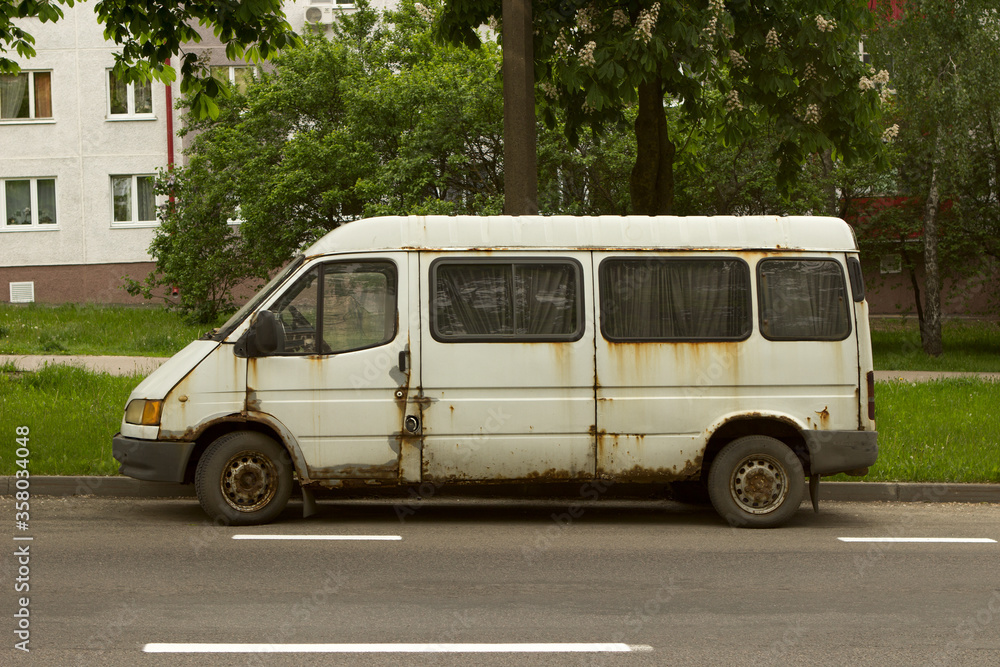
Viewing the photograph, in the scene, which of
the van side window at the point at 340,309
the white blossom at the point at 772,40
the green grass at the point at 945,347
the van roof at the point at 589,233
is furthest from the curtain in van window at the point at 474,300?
the green grass at the point at 945,347

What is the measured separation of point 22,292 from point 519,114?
26102 millimetres

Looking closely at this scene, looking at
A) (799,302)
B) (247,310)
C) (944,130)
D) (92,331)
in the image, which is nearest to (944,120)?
(944,130)

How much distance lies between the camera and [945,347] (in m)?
25.8

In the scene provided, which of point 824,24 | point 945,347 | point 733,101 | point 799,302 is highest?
point 824,24

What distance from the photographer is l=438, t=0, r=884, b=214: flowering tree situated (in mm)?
11281

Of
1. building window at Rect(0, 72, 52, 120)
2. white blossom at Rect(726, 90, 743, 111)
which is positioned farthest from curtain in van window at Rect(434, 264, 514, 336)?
building window at Rect(0, 72, 52, 120)

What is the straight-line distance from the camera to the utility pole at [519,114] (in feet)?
34.7

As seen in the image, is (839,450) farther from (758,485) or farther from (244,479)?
(244,479)

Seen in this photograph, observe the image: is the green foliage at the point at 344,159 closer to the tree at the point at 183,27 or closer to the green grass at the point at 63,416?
the tree at the point at 183,27

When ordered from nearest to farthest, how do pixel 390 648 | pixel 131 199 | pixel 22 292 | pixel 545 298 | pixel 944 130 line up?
pixel 390 648
pixel 545 298
pixel 944 130
pixel 22 292
pixel 131 199

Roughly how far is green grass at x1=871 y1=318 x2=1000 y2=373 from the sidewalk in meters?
1.49

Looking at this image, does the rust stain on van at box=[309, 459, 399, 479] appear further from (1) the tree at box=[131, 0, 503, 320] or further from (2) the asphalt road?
(1) the tree at box=[131, 0, 503, 320]

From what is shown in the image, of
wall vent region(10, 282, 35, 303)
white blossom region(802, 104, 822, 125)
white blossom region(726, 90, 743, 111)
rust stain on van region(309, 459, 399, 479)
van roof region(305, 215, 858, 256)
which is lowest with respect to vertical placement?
rust stain on van region(309, 459, 399, 479)

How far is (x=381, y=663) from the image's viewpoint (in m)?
4.87
